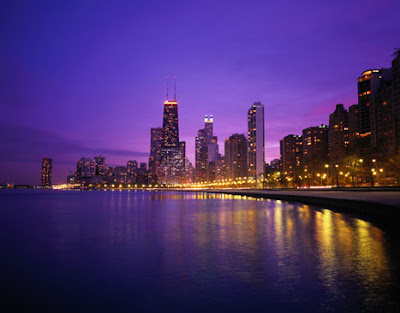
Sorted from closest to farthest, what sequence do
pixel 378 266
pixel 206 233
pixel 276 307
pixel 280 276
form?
pixel 276 307
pixel 280 276
pixel 378 266
pixel 206 233

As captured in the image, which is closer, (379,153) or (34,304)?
(34,304)

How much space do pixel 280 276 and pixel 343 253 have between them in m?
5.99

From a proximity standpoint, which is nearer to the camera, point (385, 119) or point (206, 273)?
point (206, 273)

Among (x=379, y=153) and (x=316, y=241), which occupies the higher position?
(x=379, y=153)

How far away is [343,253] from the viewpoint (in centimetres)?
1856

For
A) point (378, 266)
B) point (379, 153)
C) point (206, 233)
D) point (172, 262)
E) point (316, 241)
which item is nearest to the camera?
point (378, 266)

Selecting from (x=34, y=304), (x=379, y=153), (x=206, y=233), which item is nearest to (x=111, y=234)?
(x=206, y=233)

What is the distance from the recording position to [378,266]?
50.3 ft

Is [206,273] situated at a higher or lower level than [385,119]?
lower

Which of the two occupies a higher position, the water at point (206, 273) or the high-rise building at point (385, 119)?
the high-rise building at point (385, 119)

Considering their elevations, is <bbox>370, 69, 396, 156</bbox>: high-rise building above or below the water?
above

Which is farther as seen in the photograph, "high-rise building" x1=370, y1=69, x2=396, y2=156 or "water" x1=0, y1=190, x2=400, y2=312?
"high-rise building" x1=370, y1=69, x2=396, y2=156

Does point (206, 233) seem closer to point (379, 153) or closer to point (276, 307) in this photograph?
point (276, 307)

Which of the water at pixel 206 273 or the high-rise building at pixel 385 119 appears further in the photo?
the high-rise building at pixel 385 119
